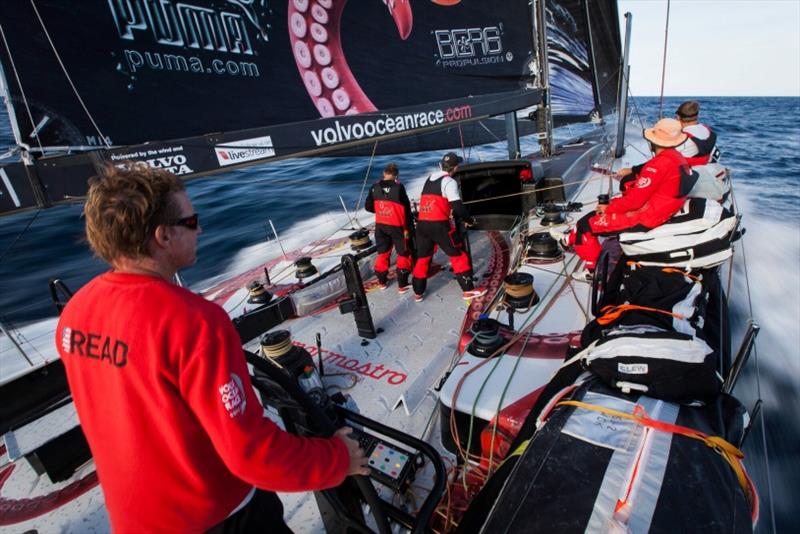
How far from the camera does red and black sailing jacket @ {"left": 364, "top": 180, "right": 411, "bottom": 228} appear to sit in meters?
3.93

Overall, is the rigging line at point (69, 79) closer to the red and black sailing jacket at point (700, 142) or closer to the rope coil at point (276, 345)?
the rope coil at point (276, 345)

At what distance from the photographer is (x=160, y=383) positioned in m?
0.77

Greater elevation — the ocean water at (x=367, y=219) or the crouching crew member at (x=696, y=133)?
the crouching crew member at (x=696, y=133)

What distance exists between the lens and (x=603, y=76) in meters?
9.37

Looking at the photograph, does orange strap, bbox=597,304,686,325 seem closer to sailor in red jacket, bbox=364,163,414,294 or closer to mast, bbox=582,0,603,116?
sailor in red jacket, bbox=364,163,414,294

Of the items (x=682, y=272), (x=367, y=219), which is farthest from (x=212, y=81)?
(x=367, y=219)

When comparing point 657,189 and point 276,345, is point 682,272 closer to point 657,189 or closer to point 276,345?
point 657,189

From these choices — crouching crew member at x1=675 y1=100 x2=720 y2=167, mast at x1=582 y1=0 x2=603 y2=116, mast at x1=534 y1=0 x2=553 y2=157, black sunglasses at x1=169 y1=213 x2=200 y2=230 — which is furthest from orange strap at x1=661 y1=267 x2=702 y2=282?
mast at x1=582 y1=0 x2=603 y2=116

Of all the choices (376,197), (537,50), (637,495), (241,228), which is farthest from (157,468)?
(241,228)

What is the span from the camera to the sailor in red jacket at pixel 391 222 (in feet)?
13.0

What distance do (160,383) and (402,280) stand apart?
351cm

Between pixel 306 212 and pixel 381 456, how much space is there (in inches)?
304

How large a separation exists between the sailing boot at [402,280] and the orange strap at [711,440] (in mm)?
2900

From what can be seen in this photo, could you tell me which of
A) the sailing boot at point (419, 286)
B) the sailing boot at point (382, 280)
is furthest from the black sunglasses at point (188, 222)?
the sailing boot at point (382, 280)
